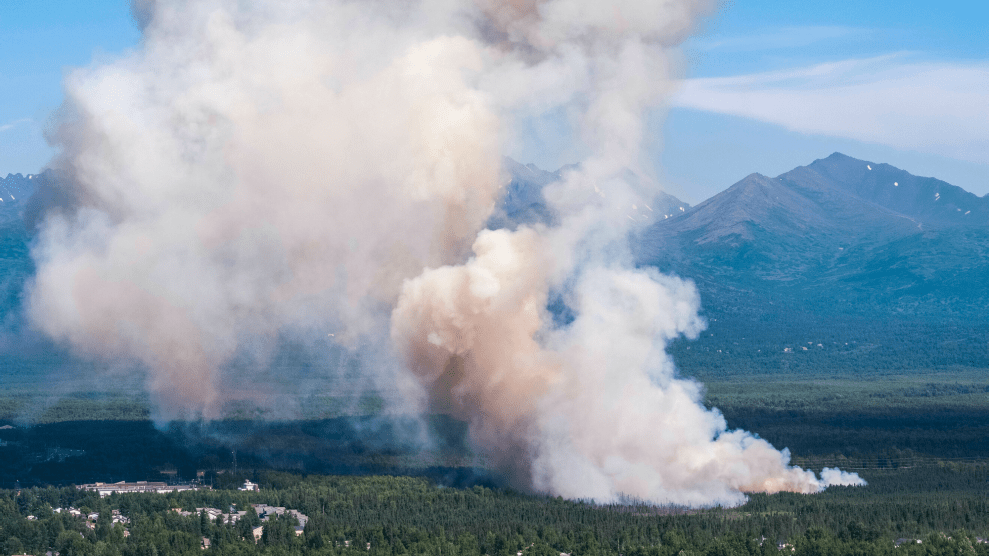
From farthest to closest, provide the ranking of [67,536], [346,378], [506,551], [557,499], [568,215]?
1. [346,378]
2. [568,215]
3. [557,499]
4. [67,536]
5. [506,551]

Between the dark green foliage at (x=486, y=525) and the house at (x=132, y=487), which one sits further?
the house at (x=132, y=487)

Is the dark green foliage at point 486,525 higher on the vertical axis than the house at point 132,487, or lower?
lower

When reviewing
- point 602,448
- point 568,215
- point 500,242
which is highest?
point 568,215

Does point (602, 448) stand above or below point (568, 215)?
below

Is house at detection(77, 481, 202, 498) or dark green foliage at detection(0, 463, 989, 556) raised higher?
house at detection(77, 481, 202, 498)

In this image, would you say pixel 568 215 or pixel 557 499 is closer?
pixel 557 499

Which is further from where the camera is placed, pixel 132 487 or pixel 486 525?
pixel 132 487

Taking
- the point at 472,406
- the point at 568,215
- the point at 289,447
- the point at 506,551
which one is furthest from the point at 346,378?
the point at 506,551

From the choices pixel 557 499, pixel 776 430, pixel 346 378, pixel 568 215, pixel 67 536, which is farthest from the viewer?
pixel 346 378

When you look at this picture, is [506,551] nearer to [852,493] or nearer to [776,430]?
[852,493]

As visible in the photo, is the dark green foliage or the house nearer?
the dark green foliage

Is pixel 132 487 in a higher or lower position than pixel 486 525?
higher
